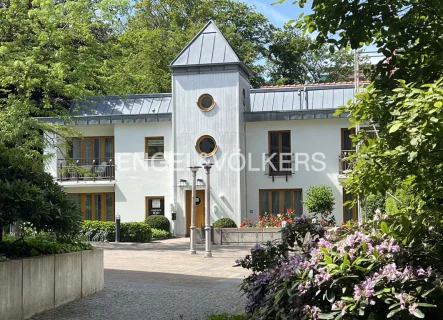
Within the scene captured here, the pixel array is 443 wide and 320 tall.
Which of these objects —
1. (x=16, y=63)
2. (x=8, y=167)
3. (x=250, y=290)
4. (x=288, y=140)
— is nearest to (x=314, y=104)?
(x=288, y=140)

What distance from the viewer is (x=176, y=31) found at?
140ft

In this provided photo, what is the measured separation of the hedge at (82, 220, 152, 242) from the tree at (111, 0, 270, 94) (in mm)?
15447

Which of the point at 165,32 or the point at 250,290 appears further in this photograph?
the point at 165,32

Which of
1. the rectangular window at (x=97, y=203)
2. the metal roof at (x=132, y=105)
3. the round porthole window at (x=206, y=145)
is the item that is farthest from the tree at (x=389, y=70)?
the rectangular window at (x=97, y=203)

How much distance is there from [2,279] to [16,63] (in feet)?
42.3

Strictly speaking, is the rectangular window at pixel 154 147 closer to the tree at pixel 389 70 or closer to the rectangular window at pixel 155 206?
the rectangular window at pixel 155 206

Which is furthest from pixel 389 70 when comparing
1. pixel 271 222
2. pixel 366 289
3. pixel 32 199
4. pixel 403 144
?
pixel 271 222

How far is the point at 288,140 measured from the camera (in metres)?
29.9

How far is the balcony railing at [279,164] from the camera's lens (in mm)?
29434

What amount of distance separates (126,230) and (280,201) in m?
7.82

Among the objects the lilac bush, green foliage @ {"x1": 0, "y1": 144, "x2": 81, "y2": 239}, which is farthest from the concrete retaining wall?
the lilac bush

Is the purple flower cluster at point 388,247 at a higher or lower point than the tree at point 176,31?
lower

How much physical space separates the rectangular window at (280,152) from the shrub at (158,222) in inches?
209

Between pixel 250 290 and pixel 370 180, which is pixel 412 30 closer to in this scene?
pixel 370 180
